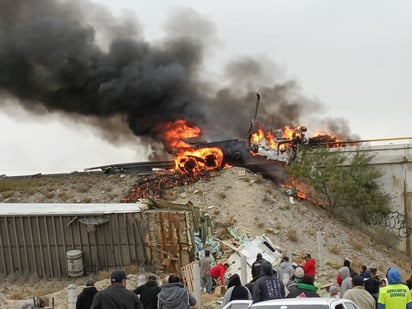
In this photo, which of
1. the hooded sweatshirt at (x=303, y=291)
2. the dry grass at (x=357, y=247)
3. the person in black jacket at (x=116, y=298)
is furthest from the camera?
the dry grass at (x=357, y=247)

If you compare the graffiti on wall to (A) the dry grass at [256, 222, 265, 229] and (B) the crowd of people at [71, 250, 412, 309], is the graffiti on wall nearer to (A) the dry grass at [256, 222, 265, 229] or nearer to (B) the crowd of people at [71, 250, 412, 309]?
(A) the dry grass at [256, 222, 265, 229]

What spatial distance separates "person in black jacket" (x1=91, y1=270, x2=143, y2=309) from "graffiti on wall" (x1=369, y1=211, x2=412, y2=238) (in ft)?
77.8

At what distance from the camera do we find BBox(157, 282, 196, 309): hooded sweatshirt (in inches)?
307

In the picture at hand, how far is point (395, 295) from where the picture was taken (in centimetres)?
736

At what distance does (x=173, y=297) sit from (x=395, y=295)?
8.84 feet

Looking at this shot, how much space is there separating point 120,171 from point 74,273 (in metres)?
13.5

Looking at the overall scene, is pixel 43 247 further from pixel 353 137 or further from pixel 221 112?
pixel 353 137

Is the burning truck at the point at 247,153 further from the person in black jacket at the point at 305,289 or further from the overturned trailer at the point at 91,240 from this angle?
the person in black jacket at the point at 305,289

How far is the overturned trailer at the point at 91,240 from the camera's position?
712 inches

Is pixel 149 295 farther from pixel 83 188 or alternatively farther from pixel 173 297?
pixel 83 188

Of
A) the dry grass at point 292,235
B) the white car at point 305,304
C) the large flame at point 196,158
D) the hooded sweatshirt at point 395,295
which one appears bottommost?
the dry grass at point 292,235

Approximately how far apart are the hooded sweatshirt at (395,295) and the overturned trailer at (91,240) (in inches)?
423

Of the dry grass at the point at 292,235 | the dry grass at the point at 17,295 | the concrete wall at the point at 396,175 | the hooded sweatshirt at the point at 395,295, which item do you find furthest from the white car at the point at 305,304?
the concrete wall at the point at 396,175

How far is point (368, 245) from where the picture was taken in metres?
25.3
